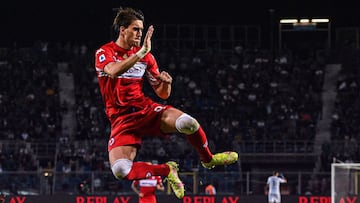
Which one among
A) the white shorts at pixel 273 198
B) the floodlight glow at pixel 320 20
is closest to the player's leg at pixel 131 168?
the white shorts at pixel 273 198

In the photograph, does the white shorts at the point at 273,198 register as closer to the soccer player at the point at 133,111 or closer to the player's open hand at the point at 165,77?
the soccer player at the point at 133,111

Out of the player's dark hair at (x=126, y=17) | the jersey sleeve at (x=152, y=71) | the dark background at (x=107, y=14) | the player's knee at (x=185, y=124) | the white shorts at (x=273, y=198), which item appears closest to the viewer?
the player's knee at (x=185, y=124)

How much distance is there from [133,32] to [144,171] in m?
1.69

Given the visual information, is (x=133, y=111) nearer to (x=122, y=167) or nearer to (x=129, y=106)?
(x=129, y=106)

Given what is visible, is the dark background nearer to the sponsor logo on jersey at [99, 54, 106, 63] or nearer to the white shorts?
the white shorts

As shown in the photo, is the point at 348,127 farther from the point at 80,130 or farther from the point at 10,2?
the point at 10,2

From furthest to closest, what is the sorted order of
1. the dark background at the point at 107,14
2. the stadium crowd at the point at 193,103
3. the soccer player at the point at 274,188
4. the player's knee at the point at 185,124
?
the dark background at the point at 107,14
the stadium crowd at the point at 193,103
the soccer player at the point at 274,188
the player's knee at the point at 185,124

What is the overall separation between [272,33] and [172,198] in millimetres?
16131

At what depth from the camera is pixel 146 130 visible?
11.2 meters

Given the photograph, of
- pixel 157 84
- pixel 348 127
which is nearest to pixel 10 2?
pixel 348 127

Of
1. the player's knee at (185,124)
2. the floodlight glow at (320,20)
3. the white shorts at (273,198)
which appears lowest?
the white shorts at (273,198)

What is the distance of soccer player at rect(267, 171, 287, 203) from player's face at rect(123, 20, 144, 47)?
17.0 meters

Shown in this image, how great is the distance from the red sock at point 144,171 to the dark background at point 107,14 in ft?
99.5

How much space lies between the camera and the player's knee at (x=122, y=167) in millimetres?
→ 10867
